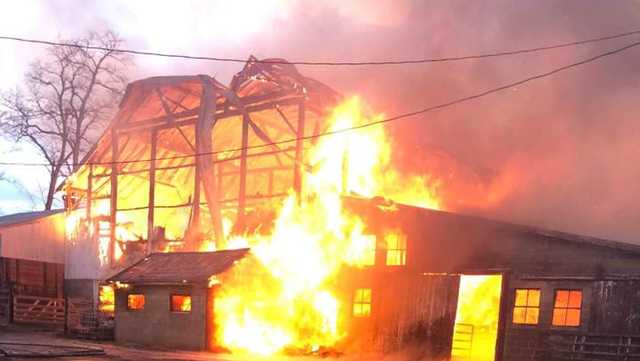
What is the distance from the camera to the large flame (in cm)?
2186

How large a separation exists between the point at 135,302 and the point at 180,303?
2.43m

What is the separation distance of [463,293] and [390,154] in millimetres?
7223

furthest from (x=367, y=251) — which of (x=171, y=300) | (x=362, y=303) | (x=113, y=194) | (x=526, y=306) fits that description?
(x=113, y=194)

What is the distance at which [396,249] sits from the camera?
2123cm

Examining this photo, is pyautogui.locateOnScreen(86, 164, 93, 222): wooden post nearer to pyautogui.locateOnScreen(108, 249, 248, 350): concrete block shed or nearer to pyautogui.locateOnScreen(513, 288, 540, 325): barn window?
pyautogui.locateOnScreen(108, 249, 248, 350): concrete block shed

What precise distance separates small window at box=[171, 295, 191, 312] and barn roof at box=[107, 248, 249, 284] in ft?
2.18

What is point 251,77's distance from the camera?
25953 mm

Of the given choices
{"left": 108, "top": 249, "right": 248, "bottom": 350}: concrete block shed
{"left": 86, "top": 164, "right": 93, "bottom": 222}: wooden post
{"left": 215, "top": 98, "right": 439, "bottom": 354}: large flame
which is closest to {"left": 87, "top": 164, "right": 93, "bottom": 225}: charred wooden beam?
{"left": 86, "top": 164, "right": 93, "bottom": 222}: wooden post

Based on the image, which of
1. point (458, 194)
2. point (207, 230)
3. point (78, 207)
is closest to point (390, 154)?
point (458, 194)

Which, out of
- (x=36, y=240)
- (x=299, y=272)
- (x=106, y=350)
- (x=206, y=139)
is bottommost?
(x=106, y=350)

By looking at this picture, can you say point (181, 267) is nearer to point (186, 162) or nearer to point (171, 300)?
point (171, 300)

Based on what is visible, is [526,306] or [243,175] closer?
[526,306]

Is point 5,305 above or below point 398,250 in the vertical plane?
below

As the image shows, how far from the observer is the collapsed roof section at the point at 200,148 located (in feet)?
83.8
